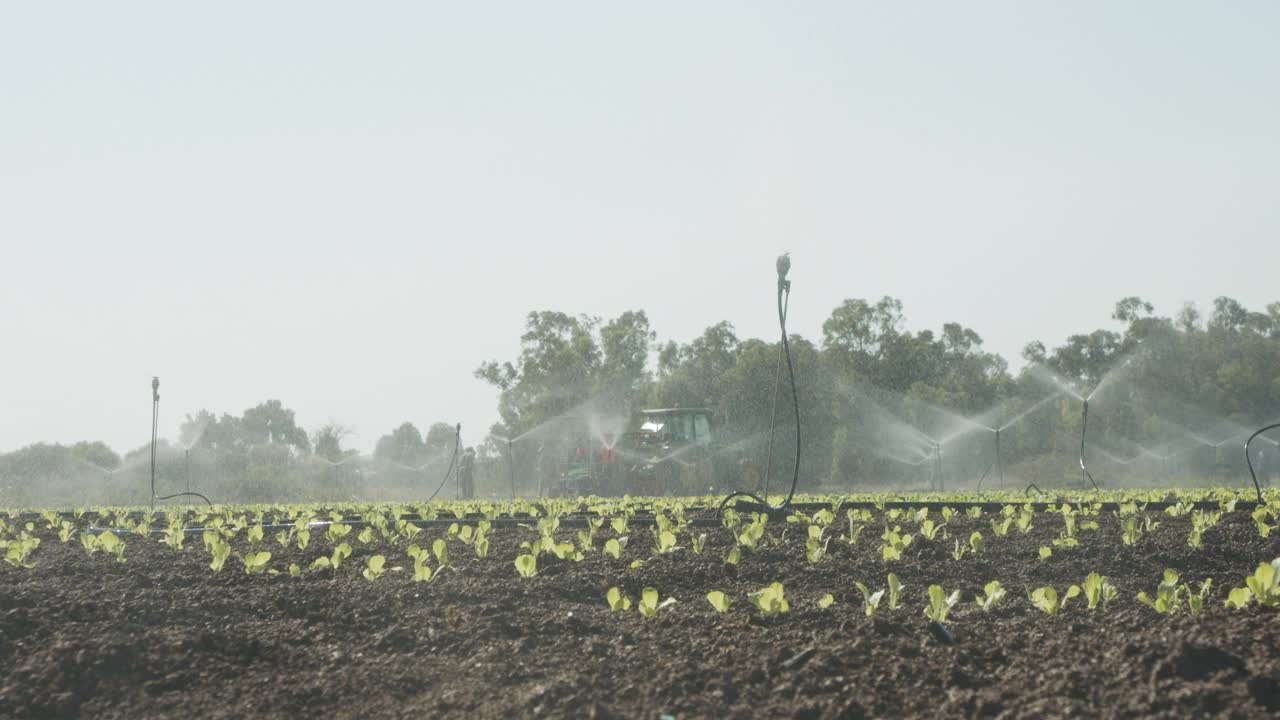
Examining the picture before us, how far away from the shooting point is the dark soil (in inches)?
77.6

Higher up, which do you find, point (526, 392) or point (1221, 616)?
point (526, 392)

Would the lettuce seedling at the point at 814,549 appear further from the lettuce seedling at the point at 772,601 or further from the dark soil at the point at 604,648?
the lettuce seedling at the point at 772,601

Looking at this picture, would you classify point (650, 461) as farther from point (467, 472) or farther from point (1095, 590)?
point (1095, 590)

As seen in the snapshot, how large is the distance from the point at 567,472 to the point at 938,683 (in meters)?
16.9

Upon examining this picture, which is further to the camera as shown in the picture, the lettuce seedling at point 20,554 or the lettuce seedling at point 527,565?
the lettuce seedling at point 20,554

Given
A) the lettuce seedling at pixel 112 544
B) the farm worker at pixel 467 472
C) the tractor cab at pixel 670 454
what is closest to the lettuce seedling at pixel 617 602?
the lettuce seedling at pixel 112 544

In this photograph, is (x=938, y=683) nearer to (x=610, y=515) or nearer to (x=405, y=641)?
(x=405, y=641)

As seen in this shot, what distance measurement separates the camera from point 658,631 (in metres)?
2.62

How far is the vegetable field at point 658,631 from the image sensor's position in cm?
201

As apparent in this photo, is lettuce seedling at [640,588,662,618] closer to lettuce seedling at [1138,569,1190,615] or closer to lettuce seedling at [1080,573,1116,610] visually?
lettuce seedling at [1080,573,1116,610]

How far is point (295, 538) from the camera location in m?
5.41

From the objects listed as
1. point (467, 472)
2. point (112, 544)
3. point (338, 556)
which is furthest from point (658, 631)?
point (467, 472)

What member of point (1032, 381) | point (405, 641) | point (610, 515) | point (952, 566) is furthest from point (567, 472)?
point (1032, 381)

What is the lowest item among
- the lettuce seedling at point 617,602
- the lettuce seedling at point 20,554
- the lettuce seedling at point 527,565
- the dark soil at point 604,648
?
the dark soil at point 604,648
